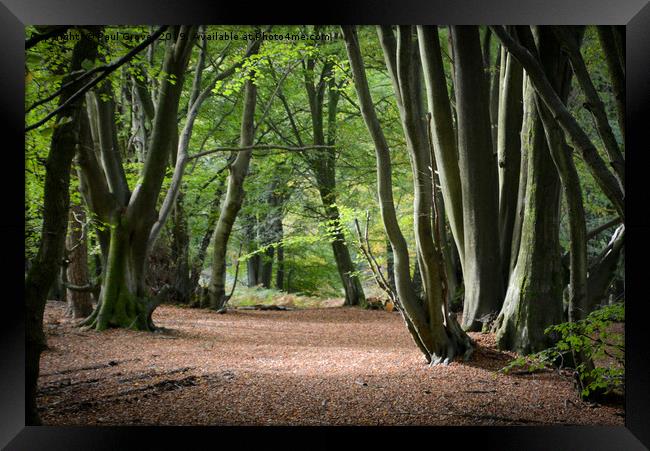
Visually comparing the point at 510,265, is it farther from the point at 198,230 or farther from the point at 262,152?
the point at 198,230

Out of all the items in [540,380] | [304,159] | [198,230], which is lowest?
[540,380]

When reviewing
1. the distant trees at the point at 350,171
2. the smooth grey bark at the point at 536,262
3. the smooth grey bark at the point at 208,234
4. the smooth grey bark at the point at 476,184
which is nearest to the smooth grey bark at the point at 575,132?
the distant trees at the point at 350,171

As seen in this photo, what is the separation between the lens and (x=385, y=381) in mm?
3768

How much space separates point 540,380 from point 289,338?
2957 millimetres

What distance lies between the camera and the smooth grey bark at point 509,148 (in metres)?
5.09

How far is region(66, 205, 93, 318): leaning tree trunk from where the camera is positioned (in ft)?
19.5

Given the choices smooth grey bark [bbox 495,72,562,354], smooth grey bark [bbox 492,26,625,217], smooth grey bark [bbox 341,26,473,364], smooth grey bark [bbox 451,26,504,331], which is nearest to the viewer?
smooth grey bark [bbox 492,26,625,217]

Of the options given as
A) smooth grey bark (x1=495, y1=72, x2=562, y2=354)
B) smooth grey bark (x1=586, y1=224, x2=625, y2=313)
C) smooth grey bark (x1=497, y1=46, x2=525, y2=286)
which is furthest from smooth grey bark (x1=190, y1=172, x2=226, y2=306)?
smooth grey bark (x1=586, y1=224, x2=625, y2=313)

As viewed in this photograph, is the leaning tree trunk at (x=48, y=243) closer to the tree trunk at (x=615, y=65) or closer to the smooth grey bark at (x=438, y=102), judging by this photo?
the tree trunk at (x=615, y=65)

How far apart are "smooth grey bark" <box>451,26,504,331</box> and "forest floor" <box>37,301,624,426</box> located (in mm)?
375

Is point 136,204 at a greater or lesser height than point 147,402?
greater

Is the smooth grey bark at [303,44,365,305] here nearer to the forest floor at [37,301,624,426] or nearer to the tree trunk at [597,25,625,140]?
the forest floor at [37,301,624,426]

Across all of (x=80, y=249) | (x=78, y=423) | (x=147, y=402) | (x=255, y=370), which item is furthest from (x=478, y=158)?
(x=80, y=249)
